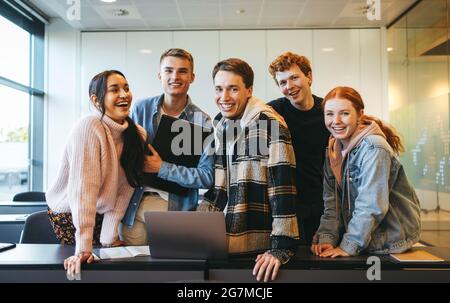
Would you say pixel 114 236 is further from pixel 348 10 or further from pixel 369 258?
pixel 348 10

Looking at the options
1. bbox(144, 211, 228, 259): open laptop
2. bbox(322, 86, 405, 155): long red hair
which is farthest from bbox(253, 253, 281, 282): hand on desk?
bbox(322, 86, 405, 155): long red hair

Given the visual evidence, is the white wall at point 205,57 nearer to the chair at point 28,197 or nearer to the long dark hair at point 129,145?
the chair at point 28,197

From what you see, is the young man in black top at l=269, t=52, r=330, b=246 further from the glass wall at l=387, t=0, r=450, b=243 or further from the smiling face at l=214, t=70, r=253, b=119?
the glass wall at l=387, t=0, r=450, b=243

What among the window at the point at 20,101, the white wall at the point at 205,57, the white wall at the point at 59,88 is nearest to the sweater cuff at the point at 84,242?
the white wall at the point at 205,57

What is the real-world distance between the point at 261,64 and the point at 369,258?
4158 millimetres

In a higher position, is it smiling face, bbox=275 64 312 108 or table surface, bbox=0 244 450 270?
smiling face, bbox=275 64 312 108

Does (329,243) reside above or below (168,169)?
below

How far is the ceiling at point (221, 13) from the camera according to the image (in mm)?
4605

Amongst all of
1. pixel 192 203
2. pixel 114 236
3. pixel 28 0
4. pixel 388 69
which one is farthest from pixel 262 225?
pixel 28 0

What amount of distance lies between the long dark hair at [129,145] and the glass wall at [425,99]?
347 cm

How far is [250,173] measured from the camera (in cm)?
172

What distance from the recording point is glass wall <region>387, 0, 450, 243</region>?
4207mm

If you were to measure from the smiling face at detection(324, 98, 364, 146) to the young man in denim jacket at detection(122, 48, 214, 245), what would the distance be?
22.7 inches

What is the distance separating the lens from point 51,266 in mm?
1521
